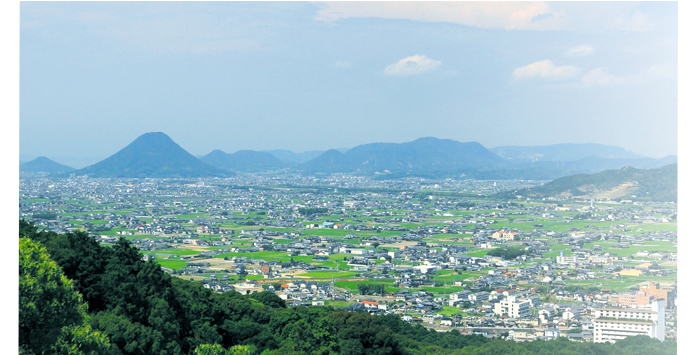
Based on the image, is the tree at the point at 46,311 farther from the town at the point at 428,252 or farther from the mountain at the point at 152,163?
the mountain at the point at 152,163

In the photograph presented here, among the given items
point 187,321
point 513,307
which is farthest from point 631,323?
point 187,321

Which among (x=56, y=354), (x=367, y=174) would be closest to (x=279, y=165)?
(x=367, y=174)

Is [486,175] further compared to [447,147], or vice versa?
[447,147]

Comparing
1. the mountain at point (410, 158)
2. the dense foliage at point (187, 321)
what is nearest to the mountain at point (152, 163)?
the mountain at point (410, 158)

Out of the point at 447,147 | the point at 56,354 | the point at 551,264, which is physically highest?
the point at 447,147

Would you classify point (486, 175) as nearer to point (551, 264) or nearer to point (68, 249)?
point (551, 264)

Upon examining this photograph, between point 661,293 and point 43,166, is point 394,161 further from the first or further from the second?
point 661,293

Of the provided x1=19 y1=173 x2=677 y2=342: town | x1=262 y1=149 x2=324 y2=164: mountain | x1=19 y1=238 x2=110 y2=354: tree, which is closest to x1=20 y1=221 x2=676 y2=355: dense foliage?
x1=19 y1=238 x2=110 y2=354: tree
